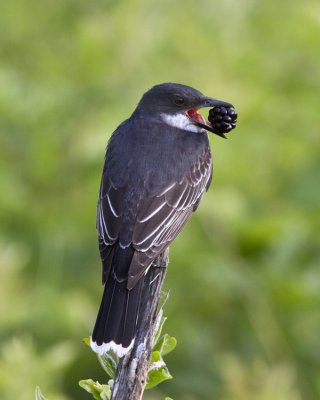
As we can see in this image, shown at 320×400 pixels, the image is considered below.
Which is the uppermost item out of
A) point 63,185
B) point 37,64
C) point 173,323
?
point 37,64

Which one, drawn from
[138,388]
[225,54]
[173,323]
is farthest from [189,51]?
[138,388]

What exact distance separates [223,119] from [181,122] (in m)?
0.44

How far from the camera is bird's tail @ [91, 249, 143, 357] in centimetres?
468

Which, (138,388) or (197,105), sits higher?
(197,105)

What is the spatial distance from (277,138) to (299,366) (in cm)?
204

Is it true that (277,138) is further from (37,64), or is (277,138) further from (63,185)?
(37,64)

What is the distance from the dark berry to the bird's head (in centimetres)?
7

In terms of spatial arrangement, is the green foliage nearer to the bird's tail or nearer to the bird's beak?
the bird's tail

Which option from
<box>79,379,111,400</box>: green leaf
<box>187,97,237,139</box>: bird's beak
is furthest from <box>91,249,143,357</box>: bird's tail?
<box>187,97,237,139</box>: bird's beak

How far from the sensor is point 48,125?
8398mm

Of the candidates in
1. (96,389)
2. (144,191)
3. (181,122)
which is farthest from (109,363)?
(181,122)

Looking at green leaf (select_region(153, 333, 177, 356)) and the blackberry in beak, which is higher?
the blackberry in beak

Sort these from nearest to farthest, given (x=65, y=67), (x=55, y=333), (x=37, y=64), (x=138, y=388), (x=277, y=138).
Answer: (x=138, y=388), (x=55, y=333), (x=277, y=138), (x=65, y=67), (x=37, y=64)

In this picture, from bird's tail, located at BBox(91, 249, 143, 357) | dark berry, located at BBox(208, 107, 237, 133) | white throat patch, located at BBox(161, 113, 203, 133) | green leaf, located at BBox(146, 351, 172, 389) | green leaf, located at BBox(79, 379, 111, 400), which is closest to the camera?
green leaf, located at BBox(79, 379, 111, 400)
